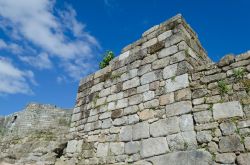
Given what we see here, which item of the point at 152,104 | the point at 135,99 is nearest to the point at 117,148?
the point at 135,99

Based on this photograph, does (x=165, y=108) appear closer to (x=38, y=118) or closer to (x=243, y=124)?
(x=243, y=124)

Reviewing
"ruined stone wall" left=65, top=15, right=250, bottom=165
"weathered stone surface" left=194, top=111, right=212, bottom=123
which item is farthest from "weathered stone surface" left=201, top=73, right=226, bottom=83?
"weathered stone surface" left=194, top=111, right=212, bottom=123

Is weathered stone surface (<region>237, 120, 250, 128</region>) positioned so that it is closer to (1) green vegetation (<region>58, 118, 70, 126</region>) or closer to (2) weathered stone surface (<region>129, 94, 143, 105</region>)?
(2) weathered stone surface (<region>129, 94, 143, 105</region>)

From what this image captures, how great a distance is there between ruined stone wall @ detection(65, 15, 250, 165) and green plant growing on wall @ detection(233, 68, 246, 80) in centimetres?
3

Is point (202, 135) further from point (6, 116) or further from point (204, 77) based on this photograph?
point (6, 116)

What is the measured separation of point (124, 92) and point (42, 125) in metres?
8.35

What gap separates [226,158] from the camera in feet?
11.9

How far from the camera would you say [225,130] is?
3787 mm

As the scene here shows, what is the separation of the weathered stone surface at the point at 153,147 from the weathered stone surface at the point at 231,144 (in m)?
0.93

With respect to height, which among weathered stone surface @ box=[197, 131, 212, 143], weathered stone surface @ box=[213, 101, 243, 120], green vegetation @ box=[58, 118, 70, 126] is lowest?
weathered stone surface @ box=[197, 131, 212, 143]

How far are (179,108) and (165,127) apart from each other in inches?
16.1

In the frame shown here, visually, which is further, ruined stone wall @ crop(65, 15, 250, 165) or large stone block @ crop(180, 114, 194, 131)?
large stone block @ crop(180, 114, 194, 131)

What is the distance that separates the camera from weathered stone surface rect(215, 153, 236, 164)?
3.59 m

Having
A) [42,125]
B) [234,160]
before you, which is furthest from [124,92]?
[42,125]
